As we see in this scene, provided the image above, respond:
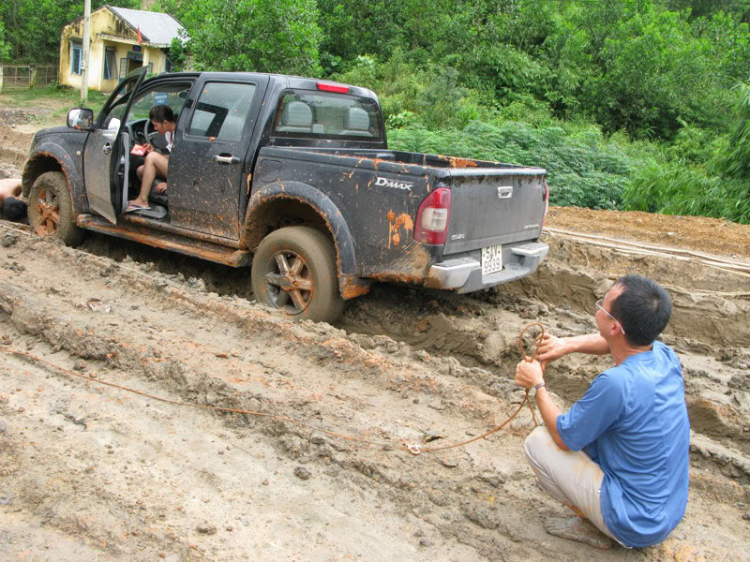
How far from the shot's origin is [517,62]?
899 inches

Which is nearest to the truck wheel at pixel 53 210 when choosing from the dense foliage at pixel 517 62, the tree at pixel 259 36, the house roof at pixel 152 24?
the dense foliage at pixel 517 62

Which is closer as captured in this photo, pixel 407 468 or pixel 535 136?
pixel 407 468

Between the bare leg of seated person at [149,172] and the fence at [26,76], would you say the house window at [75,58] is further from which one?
the bare leg of seated person at [149,172]

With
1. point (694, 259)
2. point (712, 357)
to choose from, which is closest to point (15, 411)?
point (712, 357)

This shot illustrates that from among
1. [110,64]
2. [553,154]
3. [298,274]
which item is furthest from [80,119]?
[110,64]

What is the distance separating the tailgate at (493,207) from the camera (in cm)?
514

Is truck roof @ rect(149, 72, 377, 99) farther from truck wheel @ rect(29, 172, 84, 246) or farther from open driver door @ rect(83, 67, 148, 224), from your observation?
truck wheel @ rect(29, 172, 84, 246)

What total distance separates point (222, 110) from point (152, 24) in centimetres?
3317

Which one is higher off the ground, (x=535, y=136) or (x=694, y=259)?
(x=535, y=136)

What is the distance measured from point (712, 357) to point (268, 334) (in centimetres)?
364

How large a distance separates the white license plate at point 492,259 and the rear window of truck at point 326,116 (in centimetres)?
205

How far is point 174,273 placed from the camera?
24.5 feet

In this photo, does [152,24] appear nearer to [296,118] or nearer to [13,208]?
[13,208]

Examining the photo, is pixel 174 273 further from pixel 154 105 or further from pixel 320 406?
pixel 320 406
